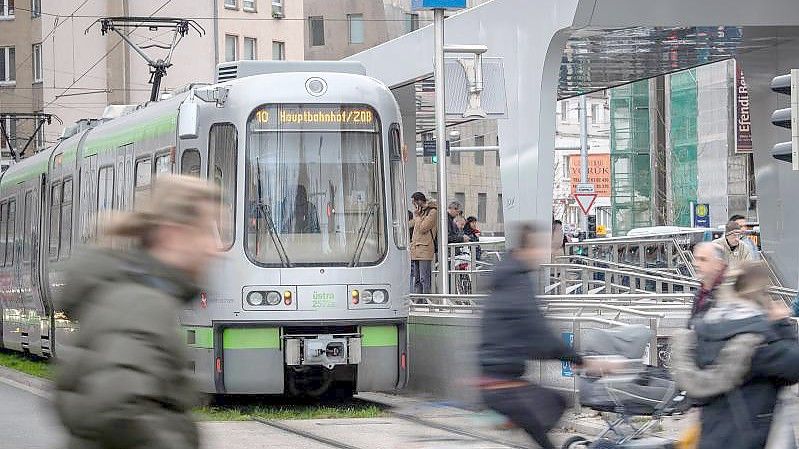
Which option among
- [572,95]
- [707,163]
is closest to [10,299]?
[572,95]

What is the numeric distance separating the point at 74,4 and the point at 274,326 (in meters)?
55.8

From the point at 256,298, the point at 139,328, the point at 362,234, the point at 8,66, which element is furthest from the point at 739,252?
the point at 8,66

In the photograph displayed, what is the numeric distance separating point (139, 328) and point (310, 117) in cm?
1178

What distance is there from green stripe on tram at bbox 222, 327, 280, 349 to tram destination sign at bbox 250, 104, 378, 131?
77.5 inches

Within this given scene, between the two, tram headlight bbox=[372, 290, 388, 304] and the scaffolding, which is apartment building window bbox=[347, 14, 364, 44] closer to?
the scaffolding

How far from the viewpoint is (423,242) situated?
21.8m

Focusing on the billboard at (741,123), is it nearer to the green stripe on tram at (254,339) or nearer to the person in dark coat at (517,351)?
the green stripe on tram at (254,339)

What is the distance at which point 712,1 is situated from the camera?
20.5m

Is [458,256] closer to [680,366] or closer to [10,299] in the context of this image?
[10,299]

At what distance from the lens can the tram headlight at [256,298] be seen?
1578 centimetres

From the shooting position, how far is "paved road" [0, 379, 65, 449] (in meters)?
13.6

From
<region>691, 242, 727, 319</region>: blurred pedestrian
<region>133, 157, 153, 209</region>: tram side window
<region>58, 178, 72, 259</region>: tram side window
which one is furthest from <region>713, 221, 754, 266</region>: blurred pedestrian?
<region>58, 178, 72, 259</region>: tram side window

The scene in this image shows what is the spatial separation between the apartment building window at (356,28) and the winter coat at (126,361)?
7484cm

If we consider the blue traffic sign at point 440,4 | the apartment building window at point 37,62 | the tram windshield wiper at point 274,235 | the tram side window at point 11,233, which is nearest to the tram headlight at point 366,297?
the tram windshield wiper at point 274,235
